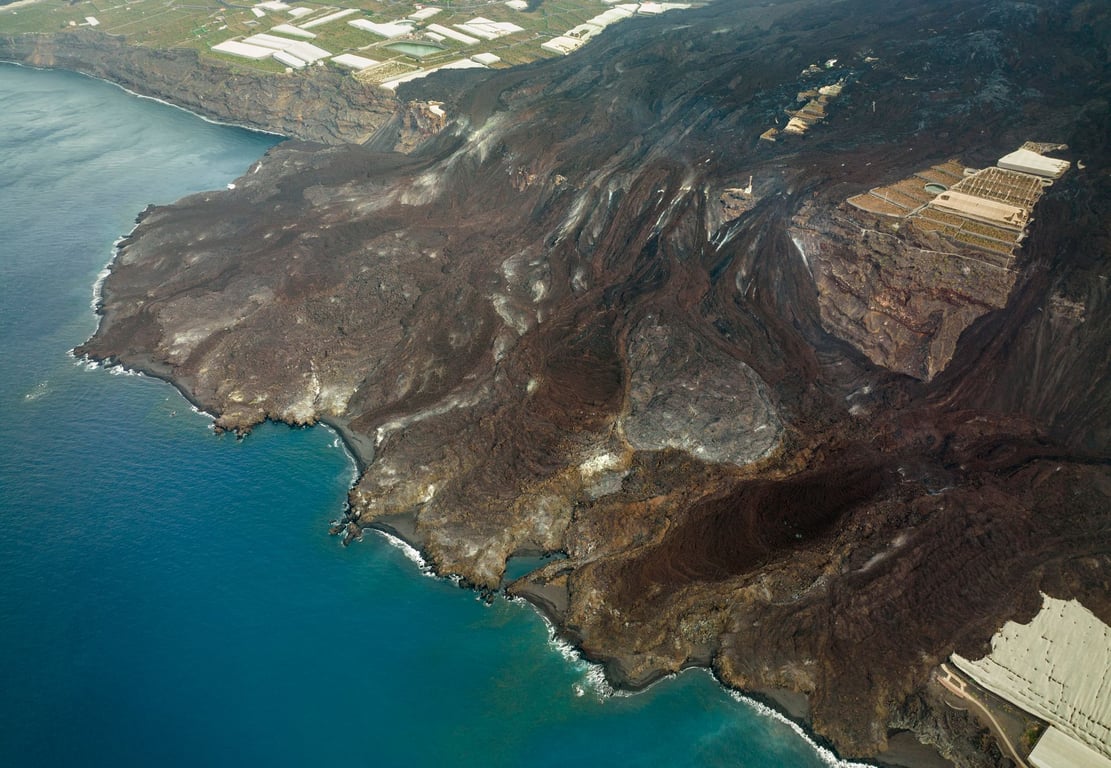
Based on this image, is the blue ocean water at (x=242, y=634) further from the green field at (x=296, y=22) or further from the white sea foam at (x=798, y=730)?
the green field at (x=296, y=22)

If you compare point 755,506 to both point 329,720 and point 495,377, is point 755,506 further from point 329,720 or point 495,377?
point 329,720

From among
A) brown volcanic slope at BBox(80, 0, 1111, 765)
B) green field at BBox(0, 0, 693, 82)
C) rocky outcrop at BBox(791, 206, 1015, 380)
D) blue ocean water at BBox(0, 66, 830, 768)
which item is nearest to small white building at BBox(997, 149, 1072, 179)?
brown volcanic slope at BBox(80, 0, 1111, 765)

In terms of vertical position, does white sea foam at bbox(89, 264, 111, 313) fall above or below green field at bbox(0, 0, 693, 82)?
below

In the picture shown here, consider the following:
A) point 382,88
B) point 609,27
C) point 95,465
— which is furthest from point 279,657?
point 609,27

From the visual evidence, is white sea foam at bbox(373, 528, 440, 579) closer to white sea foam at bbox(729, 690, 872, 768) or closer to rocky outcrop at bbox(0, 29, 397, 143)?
white sea foam at bbox(729, 690, 872, 768)

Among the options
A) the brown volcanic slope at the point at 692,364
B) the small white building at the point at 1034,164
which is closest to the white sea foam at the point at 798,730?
the brown volcanic slope at the point at 692,364
